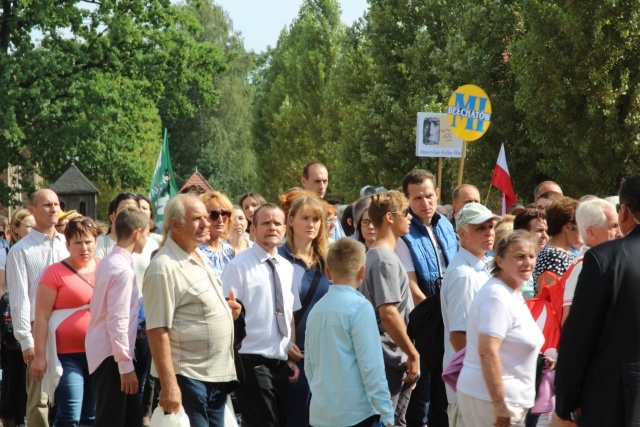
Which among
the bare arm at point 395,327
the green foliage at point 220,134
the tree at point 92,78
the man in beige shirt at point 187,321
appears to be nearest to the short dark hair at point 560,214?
the bare arm at point 395,327

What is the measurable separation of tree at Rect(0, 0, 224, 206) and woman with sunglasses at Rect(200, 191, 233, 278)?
26.8m

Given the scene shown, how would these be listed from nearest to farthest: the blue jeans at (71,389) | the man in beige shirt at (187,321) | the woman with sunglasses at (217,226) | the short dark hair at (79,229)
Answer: the man in beige shirt at (187,321) → the blue jeans at (71,389) → the woman with sunglasses at (217,226) → the short dark hair at (79,229)

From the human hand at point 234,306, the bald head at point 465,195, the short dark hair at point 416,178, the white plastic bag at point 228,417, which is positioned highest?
the short dark hair at point 416,178

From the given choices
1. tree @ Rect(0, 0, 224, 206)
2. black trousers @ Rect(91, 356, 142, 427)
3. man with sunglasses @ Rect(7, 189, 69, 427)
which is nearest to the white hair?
black trousers @ Rect(91, 356, 142, 427)

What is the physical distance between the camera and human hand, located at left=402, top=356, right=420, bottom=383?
7.47 m

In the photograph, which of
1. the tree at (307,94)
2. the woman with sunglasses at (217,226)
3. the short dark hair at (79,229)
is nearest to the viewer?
the woman with sunglasses at (217,226)

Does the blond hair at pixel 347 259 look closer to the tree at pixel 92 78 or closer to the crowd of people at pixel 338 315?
the crowd of people at pixel 338 315

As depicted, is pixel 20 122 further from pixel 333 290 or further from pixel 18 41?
pixel 333 290

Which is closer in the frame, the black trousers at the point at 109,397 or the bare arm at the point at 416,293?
the black trousers at the point at 109,397

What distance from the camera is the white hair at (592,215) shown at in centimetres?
690

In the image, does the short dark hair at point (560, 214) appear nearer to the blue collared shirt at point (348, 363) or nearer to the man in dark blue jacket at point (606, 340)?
the blue collared shirt at point (348, 363)

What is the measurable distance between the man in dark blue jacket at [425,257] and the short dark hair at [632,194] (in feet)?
10.7

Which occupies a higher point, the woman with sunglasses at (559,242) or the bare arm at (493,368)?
the woman with sunglasses at (559,242)

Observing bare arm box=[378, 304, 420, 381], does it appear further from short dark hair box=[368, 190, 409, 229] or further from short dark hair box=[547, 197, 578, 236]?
short dark hair box=[547, 197, 578, 236]
